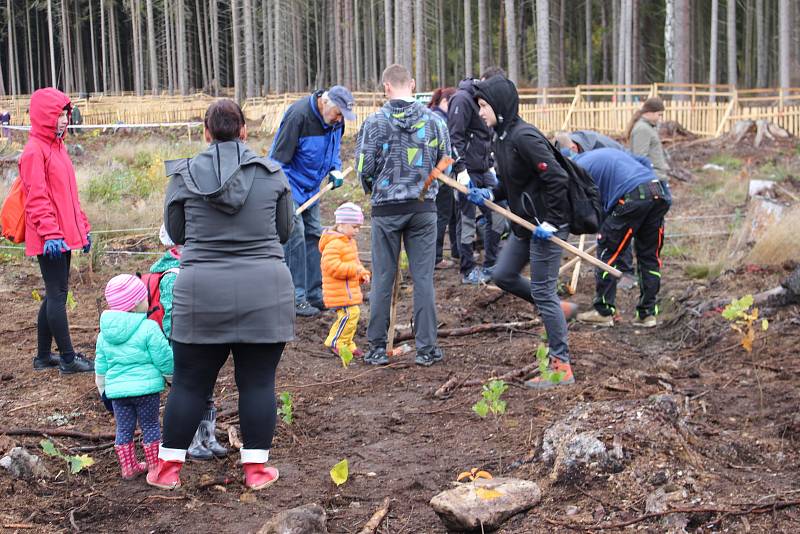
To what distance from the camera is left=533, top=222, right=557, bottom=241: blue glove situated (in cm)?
564

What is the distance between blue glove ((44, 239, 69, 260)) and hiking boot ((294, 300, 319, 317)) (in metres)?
2.45

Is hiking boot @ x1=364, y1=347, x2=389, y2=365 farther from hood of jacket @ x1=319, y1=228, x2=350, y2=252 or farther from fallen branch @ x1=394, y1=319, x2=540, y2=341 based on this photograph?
hood of jacket @ x1=319, y1=228, x2=350, y2=252

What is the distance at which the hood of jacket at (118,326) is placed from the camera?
4078 millimetres

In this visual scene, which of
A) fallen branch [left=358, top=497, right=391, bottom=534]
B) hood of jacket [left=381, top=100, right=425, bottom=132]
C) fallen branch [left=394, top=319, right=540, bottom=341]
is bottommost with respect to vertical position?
fallen branch [left=394, top=319, right=540, bottom=341]

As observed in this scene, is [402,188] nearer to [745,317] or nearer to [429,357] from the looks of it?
[429,357]

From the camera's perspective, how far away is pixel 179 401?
13.2 feet

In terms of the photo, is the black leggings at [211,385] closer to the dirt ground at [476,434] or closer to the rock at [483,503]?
the dirt ground at [476,434]

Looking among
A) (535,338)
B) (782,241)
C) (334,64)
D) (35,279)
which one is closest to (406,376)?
(535,338)

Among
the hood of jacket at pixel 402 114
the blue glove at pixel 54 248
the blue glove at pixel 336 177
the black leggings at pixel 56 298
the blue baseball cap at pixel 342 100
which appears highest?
the blue baseball cap at pixel 342 100

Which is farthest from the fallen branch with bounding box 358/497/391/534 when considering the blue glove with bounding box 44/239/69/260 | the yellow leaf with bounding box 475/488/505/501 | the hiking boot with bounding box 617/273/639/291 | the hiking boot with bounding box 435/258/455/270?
the hiking boot with bounding box 435/258/455/270

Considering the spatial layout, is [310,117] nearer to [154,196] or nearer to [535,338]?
[535,338]

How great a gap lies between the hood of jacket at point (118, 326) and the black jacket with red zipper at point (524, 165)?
254 centimetres

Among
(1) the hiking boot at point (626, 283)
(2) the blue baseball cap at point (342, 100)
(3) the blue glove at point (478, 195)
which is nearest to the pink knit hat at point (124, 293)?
(3) the blue glove at point (478, 195)

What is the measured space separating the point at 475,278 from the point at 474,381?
3296 mm
